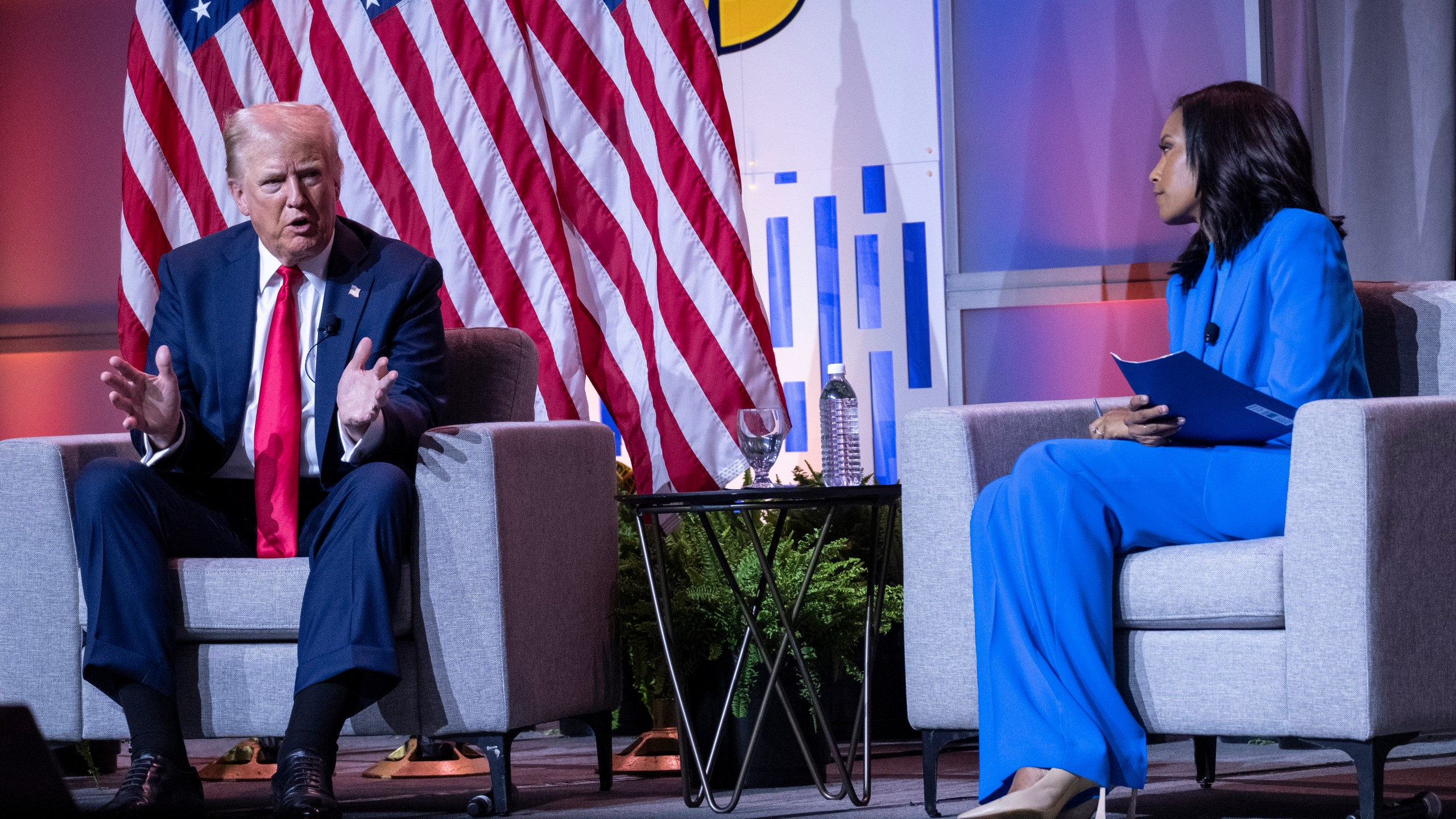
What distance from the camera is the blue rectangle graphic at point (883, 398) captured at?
14.3ft

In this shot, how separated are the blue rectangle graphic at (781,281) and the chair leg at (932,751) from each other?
1.99 m

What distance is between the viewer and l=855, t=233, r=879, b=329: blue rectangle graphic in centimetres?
436

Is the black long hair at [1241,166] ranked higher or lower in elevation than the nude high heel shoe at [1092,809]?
higher

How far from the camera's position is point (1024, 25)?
174 inches

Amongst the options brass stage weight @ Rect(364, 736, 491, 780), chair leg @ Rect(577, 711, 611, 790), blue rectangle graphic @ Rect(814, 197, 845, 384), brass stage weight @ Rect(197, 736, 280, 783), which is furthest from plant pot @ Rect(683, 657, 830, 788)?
blue rectangle graphic @ Rect(814, 197, 845, 384)

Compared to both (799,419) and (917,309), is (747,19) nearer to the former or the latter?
(917,309)

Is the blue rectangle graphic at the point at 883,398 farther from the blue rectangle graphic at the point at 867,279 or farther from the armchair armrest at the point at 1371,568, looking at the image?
the armchair armrest at the point at 1371,568

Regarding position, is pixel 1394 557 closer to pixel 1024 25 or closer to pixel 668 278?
pixel 668 278

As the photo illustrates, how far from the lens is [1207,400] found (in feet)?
7.61

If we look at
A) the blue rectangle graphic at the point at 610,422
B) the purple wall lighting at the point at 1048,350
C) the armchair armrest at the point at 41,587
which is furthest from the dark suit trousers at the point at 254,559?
the purple wall lighting at the point at 1048,350

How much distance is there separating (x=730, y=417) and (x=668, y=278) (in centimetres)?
41

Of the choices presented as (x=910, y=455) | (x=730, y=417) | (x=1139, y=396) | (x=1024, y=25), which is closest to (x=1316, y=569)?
(x=1139, y=396)

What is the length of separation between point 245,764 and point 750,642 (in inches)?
52.8

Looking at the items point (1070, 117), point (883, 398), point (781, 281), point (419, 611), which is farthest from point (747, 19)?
point (419, 611)
